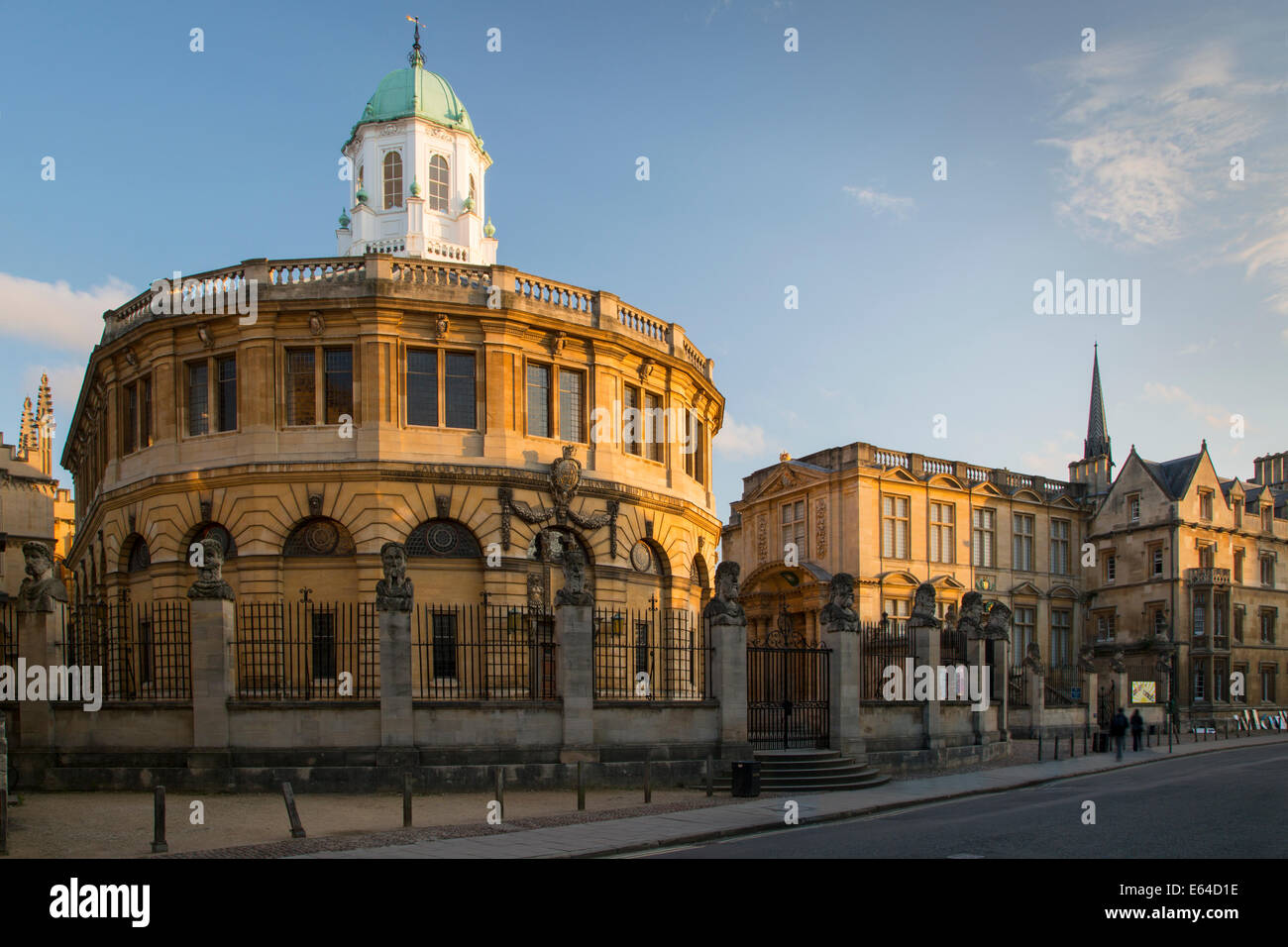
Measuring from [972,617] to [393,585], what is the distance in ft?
59.1

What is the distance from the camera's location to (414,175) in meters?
55.5

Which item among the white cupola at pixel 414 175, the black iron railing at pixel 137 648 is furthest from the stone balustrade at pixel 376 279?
the white cupola at pixel 414 175

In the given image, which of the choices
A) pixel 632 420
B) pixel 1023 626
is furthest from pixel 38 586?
pixel 1023 626

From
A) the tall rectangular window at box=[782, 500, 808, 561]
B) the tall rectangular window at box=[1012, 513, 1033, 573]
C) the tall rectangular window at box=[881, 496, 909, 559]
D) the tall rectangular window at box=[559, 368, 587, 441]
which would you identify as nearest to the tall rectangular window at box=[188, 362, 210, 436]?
the tall rectangular window at box=[559, 368, 587, 441]

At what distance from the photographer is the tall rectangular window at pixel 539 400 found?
33094mm

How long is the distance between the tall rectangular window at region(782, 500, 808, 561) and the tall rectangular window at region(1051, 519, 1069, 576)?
1569cm

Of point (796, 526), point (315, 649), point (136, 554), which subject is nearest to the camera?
point (315, 649)

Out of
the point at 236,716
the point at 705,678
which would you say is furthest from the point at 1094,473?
the point at 236,716

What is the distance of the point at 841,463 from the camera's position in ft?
176

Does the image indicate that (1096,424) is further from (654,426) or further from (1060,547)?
(654,426)

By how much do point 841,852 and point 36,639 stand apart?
17.9m

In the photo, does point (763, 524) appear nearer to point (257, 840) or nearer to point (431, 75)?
point (431, 75)

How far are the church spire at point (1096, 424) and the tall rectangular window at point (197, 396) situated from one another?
237 ft

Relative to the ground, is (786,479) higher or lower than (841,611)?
higher
